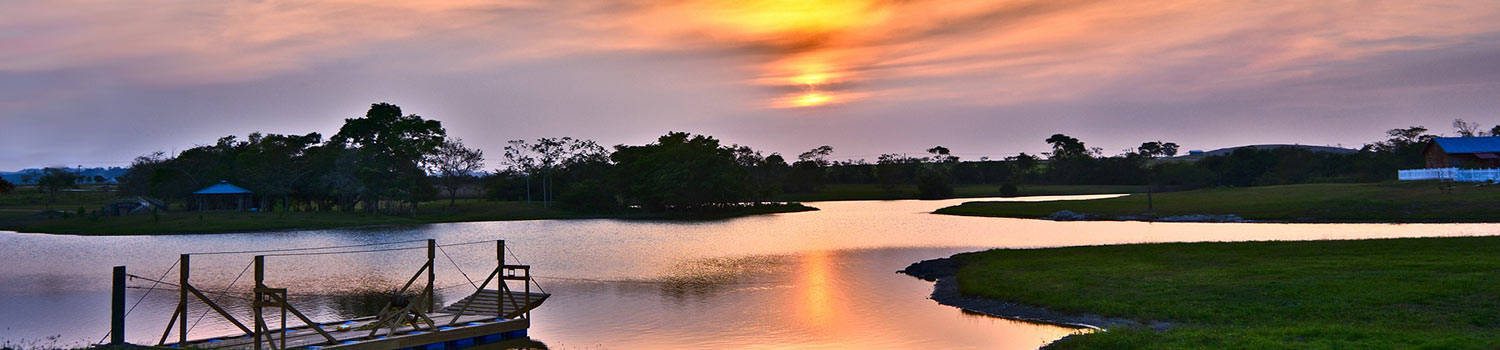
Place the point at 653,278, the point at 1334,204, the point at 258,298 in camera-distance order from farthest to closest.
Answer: the point at 1334,204 < the point at 653,278 < the point at 258,298

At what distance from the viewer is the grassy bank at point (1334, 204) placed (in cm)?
7531

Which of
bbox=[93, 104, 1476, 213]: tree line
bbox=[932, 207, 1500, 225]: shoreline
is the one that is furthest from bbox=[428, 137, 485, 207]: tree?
bbox=[932, 207, 1500, 225]: shoreline

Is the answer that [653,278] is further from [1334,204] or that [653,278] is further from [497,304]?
[1334,204]

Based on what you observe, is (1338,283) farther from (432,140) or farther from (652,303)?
(432,140)

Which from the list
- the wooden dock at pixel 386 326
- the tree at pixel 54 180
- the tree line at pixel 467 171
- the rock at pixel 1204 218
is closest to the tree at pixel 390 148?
the tree line at pixel 467 171

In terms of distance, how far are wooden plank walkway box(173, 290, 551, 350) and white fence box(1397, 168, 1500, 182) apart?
86545 mm

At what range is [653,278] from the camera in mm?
45562

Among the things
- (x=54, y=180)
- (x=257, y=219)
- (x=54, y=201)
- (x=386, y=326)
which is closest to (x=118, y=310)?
(x=386, y=326)

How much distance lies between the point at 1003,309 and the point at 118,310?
24.9 meters

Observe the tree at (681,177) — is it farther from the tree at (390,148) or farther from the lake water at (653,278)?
the lake water at (653,278)

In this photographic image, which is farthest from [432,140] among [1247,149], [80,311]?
[1247,149]

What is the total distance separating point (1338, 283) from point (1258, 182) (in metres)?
136

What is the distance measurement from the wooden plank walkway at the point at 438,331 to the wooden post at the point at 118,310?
193cm

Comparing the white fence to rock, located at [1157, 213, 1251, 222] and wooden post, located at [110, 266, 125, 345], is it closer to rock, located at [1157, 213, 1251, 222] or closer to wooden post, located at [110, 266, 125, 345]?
rock, located at [1157, 213, 1251, 222]
